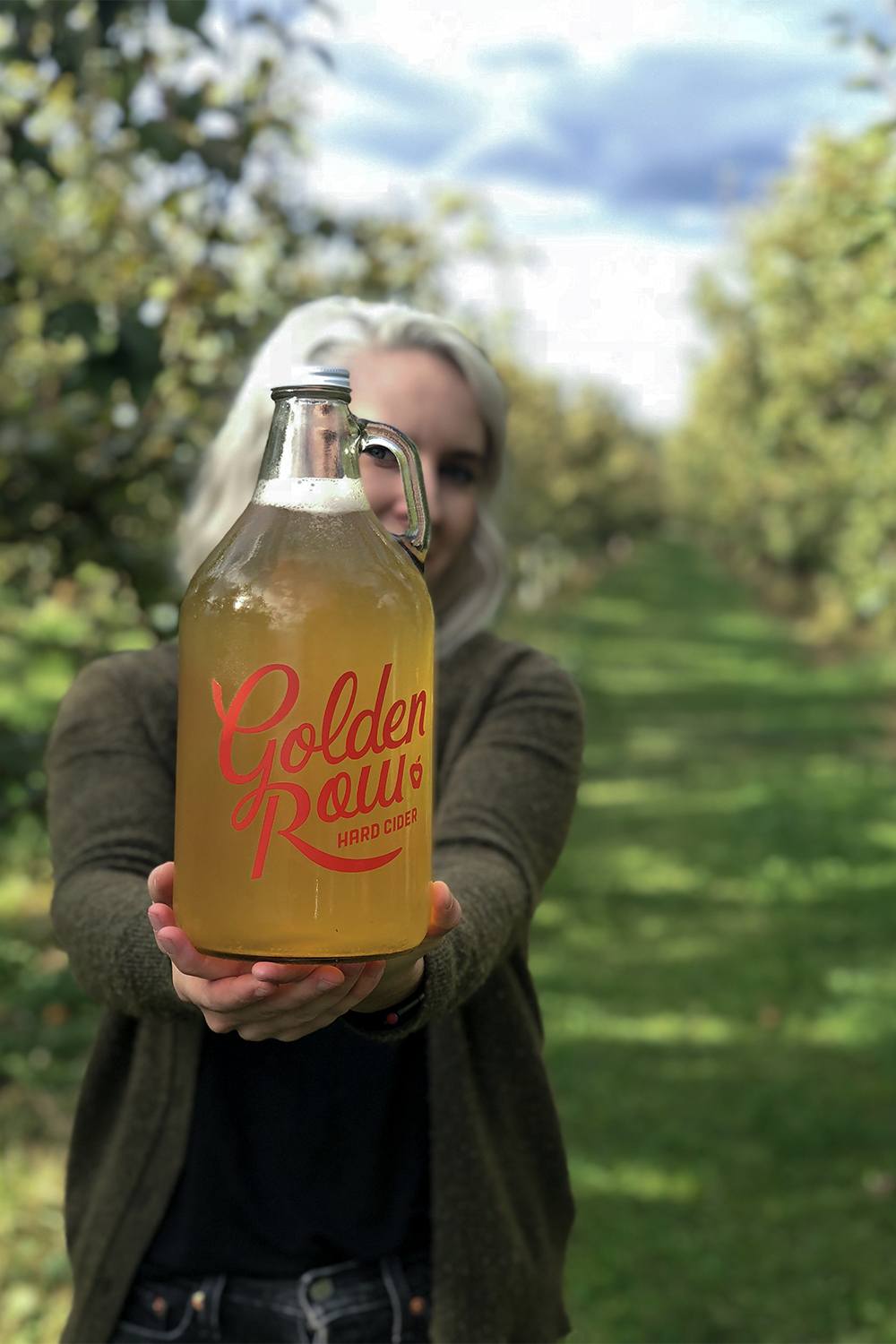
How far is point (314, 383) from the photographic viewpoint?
1387 millimetres

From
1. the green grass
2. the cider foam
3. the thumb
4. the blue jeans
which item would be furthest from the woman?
the green grass

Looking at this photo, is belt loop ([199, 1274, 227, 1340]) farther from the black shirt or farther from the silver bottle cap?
the silver bottle cap

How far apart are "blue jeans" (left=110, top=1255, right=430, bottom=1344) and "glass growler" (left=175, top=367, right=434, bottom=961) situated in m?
0.70

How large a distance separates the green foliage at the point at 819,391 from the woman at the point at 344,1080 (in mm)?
1992

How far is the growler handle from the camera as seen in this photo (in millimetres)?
1460

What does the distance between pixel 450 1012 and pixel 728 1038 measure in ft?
17.0

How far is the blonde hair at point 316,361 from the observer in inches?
80.8

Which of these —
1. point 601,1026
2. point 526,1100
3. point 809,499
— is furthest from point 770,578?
point 526,1100

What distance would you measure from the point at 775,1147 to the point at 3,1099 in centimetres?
269

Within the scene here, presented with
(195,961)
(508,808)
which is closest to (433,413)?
(508,808)

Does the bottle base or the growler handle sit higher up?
the growler handle

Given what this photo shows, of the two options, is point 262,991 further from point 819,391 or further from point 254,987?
point 819,391

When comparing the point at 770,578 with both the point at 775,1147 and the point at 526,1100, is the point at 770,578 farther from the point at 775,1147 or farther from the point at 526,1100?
the point at 526,1100

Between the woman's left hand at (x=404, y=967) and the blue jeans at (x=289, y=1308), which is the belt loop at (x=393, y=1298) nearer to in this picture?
the blue jeans at (x=289, y=1308)
